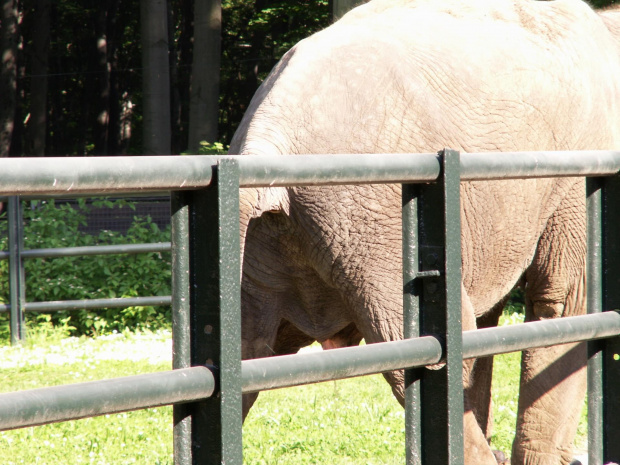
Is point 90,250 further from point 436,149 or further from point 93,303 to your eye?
point 436,149

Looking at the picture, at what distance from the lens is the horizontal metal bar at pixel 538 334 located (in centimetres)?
193

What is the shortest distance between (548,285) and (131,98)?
1383 inches

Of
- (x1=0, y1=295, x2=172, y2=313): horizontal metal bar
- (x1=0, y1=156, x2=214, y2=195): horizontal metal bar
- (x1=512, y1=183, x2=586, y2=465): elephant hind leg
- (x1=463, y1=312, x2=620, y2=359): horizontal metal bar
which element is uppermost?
(x1=0, y1=156, x2=214, y2=195): horizontal metal bar

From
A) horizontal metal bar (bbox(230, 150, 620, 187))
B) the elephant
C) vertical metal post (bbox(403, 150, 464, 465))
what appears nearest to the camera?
horizontal metal bar (bbox(230, 150, 620, 187))

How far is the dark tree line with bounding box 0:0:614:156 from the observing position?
19609 mm

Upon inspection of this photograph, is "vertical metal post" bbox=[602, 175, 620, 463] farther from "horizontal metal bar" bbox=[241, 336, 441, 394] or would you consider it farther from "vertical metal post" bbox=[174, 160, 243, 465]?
Result: "vertical metal post" bbox=[174, 160, 243, 465]

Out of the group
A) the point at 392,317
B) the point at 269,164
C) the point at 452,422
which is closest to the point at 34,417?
the point at 269,164

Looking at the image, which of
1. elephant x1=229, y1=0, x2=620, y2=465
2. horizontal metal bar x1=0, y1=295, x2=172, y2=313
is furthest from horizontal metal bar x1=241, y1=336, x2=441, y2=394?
horizontal metal bar x1=0, y1=295, x2=172, y2=313

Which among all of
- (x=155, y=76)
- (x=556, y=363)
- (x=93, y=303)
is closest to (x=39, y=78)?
(x=155, y=76)

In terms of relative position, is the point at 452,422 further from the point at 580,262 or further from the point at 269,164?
the point at 580,262

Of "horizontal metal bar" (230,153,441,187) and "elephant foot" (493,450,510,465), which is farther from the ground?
"horizontal metal bar" (230,153,441,187)

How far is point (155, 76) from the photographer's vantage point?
19.7m

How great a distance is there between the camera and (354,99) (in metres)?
3.28

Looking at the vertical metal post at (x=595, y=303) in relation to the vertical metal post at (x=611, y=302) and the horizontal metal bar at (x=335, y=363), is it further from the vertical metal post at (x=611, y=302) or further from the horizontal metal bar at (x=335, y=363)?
the horizontal metal bar at (x=335, y=363)
